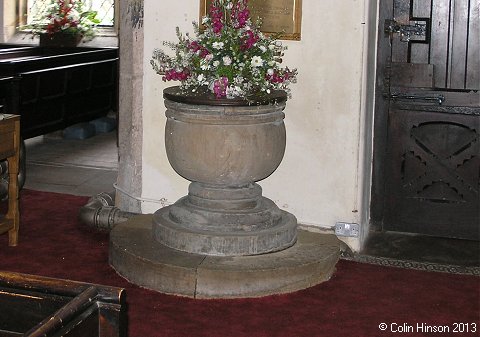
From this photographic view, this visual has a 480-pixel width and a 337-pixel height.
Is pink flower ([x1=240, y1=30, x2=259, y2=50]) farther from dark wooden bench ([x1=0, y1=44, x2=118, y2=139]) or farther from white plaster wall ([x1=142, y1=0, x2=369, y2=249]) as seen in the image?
dark wooden bench ([x1=0, y1=44, x2=118, y2=139])

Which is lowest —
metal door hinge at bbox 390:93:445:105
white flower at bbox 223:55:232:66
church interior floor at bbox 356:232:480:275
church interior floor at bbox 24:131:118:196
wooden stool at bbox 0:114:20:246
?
church interior floor at bbox 356:232:480:275

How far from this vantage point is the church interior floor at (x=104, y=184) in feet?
18.7

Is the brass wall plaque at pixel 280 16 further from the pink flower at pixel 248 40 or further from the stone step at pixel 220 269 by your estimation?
the stone step at pixel 220 269

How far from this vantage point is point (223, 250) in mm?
5148

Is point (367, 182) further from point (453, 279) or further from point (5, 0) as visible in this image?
point (5, 0)

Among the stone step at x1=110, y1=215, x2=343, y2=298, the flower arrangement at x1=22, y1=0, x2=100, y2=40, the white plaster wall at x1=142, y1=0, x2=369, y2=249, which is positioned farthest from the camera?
the flower arrangement at x1=22, y1=0, x2=100, y2=40

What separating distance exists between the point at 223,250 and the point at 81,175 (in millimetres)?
3488

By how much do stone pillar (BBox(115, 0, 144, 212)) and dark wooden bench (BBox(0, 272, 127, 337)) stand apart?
12.7 ft

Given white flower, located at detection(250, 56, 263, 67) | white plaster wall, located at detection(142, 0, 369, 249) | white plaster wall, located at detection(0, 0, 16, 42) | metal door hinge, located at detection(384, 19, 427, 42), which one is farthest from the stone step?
white plaster wall, located at detection(0, 0, 16, 42)

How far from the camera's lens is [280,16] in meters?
5.67

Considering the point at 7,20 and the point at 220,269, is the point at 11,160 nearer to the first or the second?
the point at 220,269

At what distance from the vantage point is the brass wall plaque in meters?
5.64

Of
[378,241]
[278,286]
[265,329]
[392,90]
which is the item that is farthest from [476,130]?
[265,329]

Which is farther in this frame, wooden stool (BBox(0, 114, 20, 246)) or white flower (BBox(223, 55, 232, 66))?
wooden stool (BBox(0, 114, 20, 246))
